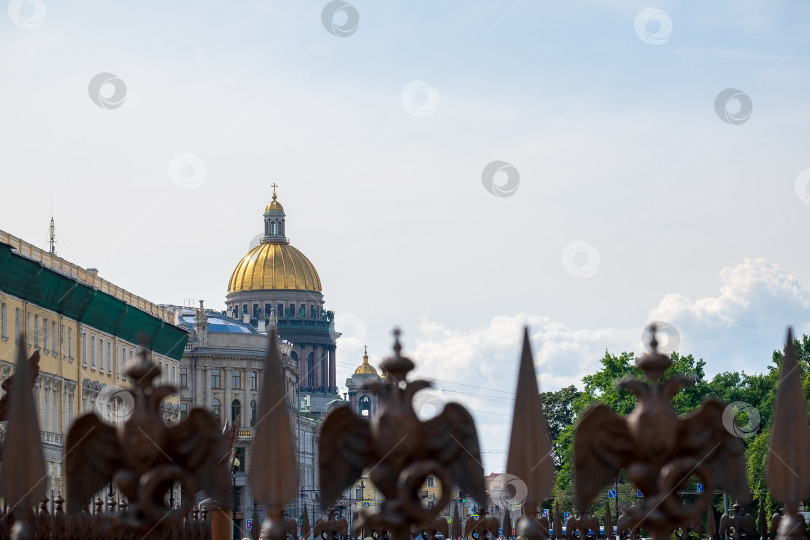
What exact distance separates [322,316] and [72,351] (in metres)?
118

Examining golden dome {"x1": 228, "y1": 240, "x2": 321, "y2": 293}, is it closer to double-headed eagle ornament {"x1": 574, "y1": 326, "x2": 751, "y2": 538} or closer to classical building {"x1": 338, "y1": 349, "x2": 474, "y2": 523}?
classical building {"x1": 338, "y1": 349, "x2": 474, "y2": 523}

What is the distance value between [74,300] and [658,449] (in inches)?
2190

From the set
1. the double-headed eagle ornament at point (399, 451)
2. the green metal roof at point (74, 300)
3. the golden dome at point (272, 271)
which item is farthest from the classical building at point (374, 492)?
the golden dome at point (272, 271)

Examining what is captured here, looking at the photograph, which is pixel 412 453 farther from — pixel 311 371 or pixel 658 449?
pixel 311 371

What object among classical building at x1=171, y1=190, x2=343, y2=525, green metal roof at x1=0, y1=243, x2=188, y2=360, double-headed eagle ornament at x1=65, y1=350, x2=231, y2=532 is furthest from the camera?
classical building at x1=171, y1=190, x2=343, y2=525

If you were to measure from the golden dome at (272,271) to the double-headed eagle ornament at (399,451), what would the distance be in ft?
553

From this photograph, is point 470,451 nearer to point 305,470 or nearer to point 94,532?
point 94,532

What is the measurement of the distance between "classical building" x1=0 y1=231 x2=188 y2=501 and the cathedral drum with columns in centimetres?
9846

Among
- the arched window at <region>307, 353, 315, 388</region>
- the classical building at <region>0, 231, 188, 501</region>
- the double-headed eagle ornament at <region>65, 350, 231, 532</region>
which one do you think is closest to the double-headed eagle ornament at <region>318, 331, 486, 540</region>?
the double-headed eagle ornament at <region>65, 350, 231, 532</region>

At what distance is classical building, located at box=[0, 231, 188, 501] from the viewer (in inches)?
2375

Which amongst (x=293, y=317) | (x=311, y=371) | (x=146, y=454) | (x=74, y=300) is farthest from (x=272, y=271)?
(x=146, y=454)

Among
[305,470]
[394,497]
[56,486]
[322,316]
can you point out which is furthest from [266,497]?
[322,316]

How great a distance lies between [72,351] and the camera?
69.6 m

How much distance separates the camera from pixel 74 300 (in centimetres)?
6819
